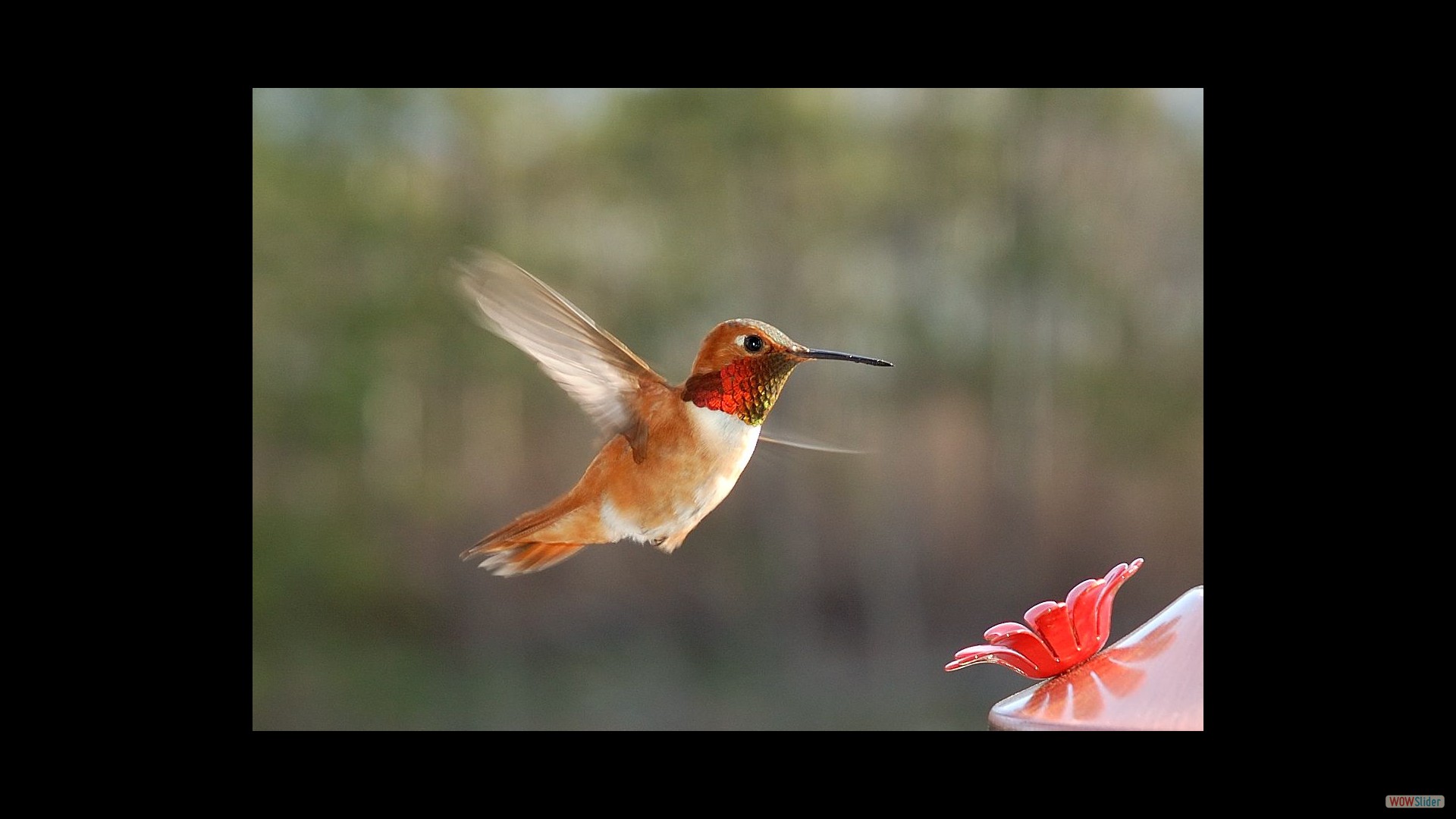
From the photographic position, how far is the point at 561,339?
1074 mm

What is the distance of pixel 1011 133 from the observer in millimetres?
5391

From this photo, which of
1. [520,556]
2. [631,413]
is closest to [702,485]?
[631,413]

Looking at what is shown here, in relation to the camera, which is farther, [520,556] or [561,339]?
[520,556]

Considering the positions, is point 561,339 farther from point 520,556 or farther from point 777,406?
point 777,406

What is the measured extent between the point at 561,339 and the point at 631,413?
12 centimetres

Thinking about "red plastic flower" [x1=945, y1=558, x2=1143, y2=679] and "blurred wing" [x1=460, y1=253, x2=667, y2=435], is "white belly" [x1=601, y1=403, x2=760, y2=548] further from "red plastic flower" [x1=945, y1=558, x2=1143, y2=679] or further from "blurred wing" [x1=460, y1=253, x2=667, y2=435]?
"red plastic flower" [x1=945, y1=558, x2=1143, y2=679]

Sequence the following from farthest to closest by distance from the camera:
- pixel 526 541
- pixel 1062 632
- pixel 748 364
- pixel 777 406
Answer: pixel 777 406, pixel 1062 632, pixel 526 541, pixel 748 364

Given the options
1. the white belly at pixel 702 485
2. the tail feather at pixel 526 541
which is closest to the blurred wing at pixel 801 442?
the white belly at pixel 702 485

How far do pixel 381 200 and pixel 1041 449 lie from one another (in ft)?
10.3

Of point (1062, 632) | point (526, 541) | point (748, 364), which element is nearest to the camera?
point (748, 364)

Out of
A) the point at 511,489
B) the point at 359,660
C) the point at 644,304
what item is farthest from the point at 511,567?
the point at 359,660

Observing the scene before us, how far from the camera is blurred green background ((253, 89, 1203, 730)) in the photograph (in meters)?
5.15

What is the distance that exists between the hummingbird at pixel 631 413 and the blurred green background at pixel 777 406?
148 inches

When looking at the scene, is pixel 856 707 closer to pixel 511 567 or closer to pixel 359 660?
pixel 359 660
